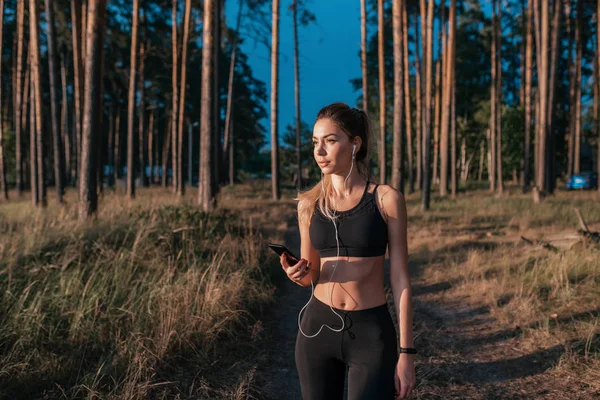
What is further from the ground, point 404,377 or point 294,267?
point 294,267

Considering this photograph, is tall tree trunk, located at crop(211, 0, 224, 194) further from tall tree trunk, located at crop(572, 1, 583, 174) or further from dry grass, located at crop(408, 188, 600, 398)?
tall tree trunk, located at crop(572, 1, 583, 174)

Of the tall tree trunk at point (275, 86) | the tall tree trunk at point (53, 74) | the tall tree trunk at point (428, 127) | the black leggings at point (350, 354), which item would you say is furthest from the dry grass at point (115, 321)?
the tall tree trunk at point (275, 86)

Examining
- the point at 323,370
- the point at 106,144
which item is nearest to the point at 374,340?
the point at 323,370

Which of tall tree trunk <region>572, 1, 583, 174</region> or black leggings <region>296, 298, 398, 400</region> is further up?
tall tree trunk <region>572, 1, 583, 174</region>

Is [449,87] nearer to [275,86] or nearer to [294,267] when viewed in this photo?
[275,86]

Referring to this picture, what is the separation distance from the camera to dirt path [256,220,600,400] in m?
4.09

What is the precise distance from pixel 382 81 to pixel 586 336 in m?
19.2

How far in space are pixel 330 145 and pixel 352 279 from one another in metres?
0.63

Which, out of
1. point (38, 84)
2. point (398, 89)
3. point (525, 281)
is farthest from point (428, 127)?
point (38, 84)

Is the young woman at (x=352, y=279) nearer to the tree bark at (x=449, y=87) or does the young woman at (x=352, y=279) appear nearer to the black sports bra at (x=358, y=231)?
the black sports bra at (x=358, y=231)

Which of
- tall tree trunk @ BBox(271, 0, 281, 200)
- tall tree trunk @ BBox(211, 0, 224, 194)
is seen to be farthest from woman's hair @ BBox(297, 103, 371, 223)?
tall tree trunk @ BBox(271, 0, 281, 200)

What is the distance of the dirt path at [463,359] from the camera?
409 cm

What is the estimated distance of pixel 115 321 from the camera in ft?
15.4

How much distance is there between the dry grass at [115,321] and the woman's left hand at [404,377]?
2.10 meters
